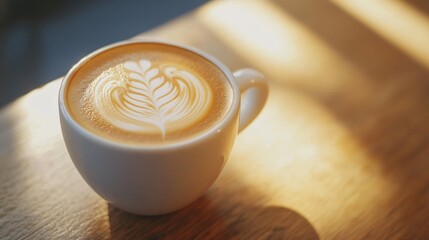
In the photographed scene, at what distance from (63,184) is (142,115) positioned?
0.47 feet

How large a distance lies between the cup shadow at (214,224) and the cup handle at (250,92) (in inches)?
3.8

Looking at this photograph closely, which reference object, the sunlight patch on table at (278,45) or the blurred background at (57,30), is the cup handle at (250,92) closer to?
the sunlight patch on table at (278,45)

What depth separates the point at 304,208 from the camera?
604 mm

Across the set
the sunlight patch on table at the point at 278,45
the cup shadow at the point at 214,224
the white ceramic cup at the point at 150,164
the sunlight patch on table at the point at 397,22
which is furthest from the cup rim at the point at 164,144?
the sunlight patch on table at the point at 397,22

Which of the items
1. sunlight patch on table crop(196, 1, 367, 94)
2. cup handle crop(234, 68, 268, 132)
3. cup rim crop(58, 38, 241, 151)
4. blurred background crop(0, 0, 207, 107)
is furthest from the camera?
blurred background crop(0, 0, 207, 107)

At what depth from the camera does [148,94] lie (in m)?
0.56

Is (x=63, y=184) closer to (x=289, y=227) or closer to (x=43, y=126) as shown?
(x=43, y=126)

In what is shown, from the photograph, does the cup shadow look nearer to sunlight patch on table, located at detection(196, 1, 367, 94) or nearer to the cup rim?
the cup rim

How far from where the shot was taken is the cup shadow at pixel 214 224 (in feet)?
1.85

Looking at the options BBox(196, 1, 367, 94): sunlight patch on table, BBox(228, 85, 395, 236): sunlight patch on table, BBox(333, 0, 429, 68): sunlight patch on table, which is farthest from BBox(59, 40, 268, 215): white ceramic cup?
BBox(333, 0, 429, 68): sunlight patch on table

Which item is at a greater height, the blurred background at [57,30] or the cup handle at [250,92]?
the cup handle at [250,92]

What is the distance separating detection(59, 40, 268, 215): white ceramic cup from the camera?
482 mm

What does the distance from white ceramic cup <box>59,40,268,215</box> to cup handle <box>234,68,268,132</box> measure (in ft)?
0.11

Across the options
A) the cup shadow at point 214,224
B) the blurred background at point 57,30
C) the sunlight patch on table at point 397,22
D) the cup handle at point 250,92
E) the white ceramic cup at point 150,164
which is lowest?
the blurred background at point 57,30
